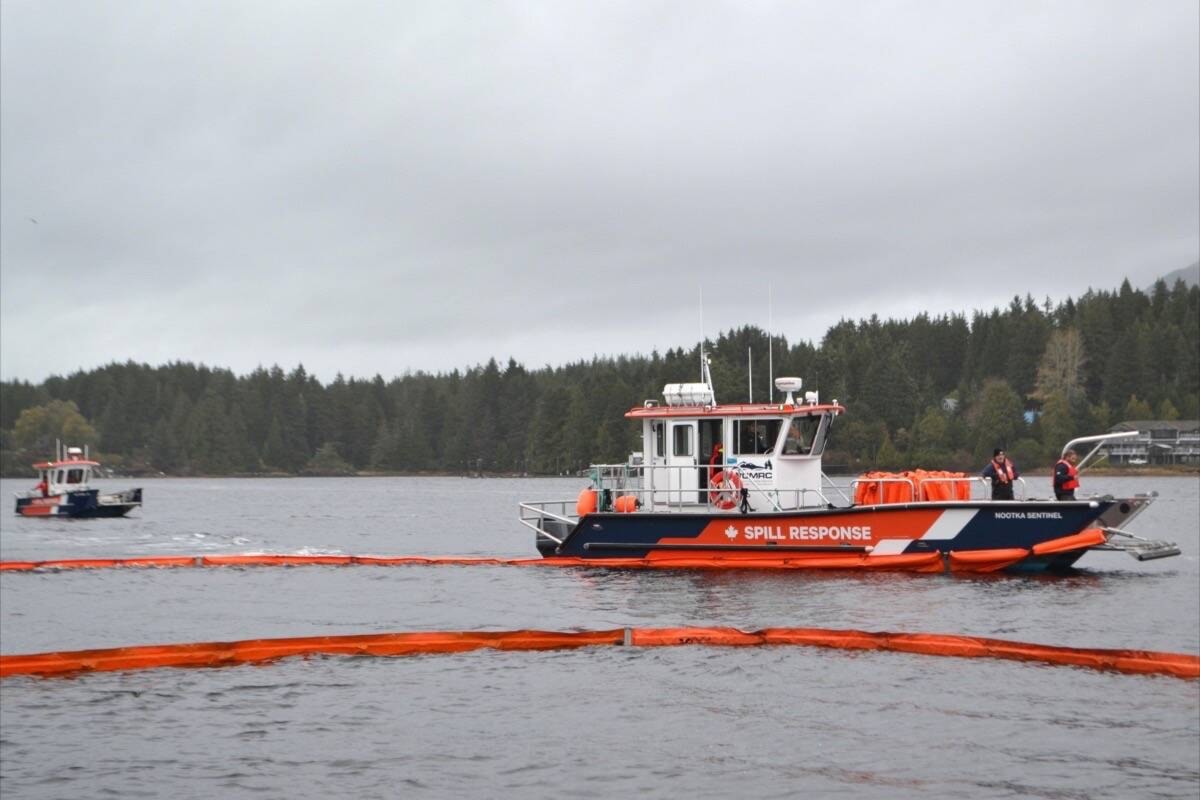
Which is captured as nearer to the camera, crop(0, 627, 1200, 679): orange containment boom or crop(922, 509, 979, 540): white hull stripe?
crop(0, 627, 1200, 679): orange containment boom

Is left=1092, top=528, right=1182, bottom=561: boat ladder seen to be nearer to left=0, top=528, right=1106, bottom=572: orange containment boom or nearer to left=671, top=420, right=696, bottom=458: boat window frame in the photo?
left=0, top=528, right=1106, bottom=572: orange containment boom

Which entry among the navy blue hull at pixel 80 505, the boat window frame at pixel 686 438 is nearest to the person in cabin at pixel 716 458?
the boat window frame at pixel 686 438

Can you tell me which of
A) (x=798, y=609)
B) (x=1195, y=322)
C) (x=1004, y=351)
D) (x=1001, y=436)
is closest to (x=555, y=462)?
(x=1001, y=436)

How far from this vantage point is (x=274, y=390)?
186 m

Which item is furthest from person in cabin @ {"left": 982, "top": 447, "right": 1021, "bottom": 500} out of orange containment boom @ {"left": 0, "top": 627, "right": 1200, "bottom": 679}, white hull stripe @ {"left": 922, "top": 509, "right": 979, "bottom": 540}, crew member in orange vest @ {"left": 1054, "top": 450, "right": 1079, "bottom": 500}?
orange containment boom @ {"left": 0, "top": 627, "right": 1200, "bottom": 679}

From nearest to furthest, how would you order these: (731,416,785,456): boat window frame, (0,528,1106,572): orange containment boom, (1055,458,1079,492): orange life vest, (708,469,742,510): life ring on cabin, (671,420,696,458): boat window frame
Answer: (0,528,1106,572): orange containment boom < (1055,458,1079,492): orange life vest < (708,469,742,510): life ring on cabin < (731,416,785,456): boat window frame < (671,420,696,458): boat window frame

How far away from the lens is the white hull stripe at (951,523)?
24.0 m

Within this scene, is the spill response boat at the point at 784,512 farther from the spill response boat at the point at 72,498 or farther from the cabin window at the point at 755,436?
the spill response boat at the point at 72,498

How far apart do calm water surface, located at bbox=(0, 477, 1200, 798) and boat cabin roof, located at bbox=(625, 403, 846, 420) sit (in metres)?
3.78

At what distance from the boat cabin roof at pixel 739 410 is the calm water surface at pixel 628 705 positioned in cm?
378

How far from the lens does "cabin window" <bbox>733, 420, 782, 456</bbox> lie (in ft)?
87.5

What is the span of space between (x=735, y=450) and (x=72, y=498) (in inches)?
1550

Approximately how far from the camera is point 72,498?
5712 centimetres

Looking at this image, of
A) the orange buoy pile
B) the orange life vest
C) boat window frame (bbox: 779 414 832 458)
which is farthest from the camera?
boat window frame (bbox: 779 414 832 458)
